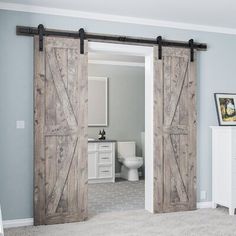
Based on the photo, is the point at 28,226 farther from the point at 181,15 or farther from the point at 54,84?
the point at 181,15

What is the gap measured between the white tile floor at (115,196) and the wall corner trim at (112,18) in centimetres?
256

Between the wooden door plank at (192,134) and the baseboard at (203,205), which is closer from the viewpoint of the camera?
the wooden door plank at (192,134)

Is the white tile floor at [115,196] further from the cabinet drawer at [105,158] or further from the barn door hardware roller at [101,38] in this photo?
the barn door hardware roller at [101,38]

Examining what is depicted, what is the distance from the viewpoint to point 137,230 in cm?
402

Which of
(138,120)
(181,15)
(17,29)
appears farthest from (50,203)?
(138,120)

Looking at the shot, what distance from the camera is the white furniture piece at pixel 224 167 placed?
15.5ft

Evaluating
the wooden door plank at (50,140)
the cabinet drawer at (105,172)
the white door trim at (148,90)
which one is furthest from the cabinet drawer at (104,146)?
the wooden door plank at (50,140)

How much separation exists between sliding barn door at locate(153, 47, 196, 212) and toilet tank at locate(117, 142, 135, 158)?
9.07ft

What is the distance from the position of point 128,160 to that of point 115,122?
1.02m

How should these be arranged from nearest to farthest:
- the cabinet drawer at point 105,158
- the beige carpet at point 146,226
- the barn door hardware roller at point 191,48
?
1. the beige carpet at point 146,226
2. the barn door hardware roller at point 191,48
3. the cabinet drawer at point 105,158

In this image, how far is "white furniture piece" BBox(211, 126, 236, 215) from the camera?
15.5 ft

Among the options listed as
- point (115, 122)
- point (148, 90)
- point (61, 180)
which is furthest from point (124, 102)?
point (61, 180)

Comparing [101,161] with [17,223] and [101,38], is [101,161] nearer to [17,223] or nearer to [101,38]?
[17,223]

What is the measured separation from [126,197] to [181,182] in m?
1.17
